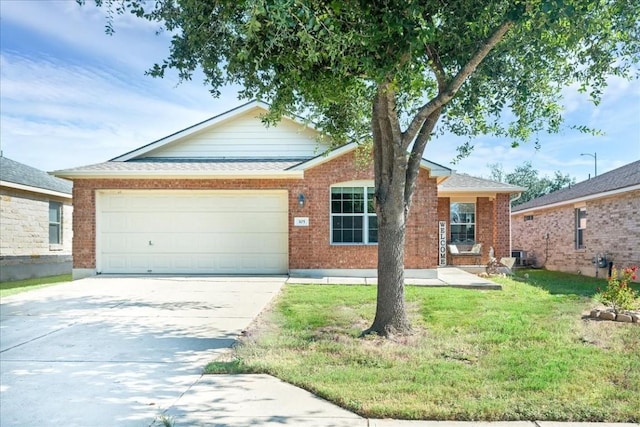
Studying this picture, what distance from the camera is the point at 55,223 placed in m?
16.9

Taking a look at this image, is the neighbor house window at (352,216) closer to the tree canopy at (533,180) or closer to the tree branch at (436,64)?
the tree branch at (436,64)

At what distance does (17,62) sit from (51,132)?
290 inches

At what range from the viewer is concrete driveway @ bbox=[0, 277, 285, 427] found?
401 cm

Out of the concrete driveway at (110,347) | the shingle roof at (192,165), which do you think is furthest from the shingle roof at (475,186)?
the concrete driveway at (110,347)

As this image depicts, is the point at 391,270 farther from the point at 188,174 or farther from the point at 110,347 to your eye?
the point at 188,174

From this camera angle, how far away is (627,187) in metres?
13.1

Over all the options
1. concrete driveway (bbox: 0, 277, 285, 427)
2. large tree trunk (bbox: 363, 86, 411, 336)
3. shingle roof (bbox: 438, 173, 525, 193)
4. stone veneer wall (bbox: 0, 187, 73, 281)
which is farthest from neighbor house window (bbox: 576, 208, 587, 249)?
stone veneer wall (bbox: 0, 187, 73, 281)

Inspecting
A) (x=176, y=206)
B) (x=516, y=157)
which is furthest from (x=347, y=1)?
(x=516, y=157)

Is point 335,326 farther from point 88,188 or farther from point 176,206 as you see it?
point 88,188

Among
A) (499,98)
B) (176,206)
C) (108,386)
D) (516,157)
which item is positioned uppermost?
(516,157)

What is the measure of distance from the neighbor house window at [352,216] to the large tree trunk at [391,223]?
21.0 ft

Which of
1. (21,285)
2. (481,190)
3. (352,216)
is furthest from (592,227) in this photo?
(21,285)

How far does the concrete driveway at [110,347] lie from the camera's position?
4.01 meters

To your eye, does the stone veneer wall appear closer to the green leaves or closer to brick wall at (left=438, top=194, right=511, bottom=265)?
the green leaves
